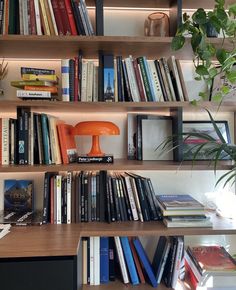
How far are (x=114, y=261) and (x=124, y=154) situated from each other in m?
0.59

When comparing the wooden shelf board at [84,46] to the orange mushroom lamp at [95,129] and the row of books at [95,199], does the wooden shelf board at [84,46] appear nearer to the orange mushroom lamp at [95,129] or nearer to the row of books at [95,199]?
the orange mushroom lamp at [95,129]

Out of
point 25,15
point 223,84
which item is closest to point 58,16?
point 25,15

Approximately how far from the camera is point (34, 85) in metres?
1.38

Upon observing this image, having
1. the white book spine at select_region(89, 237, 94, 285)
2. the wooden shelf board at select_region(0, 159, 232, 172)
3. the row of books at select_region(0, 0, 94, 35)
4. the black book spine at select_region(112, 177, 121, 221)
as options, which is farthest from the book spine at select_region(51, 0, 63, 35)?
the white book spine at select_region(89, 237, 94, 285)

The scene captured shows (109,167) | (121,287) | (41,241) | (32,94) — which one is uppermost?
(32,94)

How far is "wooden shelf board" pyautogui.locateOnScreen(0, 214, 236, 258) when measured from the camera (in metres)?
1.09

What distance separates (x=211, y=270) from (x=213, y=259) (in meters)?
0.10

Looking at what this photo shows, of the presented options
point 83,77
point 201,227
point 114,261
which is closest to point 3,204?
point 114,261

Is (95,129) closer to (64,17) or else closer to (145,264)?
(64,17)

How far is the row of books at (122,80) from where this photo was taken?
1.40 m

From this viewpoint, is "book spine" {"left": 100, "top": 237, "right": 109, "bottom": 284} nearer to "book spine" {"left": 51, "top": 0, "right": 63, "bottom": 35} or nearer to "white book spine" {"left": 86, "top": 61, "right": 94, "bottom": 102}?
"white book spine" {"left": 86, "top": 61, "right": 94, "bottom": 102}

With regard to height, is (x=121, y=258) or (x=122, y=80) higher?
(x=122, y=80)

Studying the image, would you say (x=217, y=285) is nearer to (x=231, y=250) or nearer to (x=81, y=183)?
(x=231, y=250)

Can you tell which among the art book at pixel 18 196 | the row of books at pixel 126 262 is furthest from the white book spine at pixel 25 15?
the row of books at pixel 126 262
